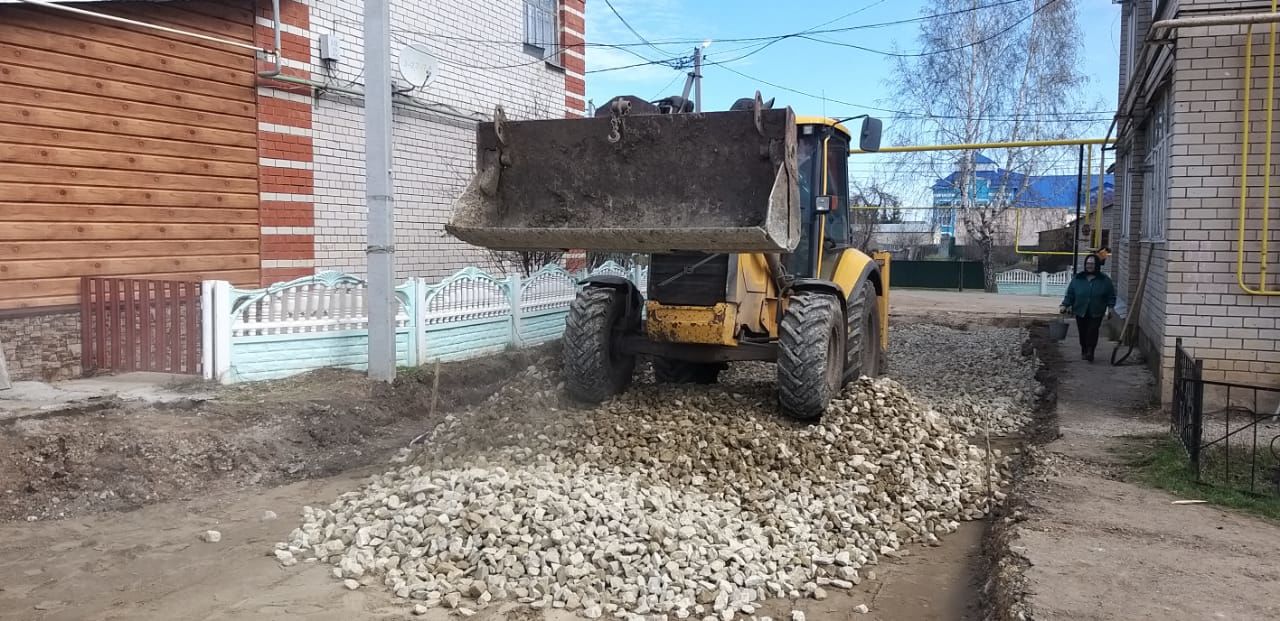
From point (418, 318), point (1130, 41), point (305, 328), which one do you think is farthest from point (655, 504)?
point (1130, 41)

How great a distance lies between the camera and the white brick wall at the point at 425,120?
10641mm

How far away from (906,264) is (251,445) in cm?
2532

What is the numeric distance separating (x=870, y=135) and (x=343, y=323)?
4982mm

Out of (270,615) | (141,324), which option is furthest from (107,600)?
(141,324)

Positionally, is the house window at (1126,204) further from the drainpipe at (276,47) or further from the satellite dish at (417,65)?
the drainpipe at (276,47)

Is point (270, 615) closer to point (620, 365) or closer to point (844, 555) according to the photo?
point (844, 555)

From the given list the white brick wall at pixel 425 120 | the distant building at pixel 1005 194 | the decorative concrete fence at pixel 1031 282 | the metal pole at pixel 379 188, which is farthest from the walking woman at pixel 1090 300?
the decorative concrete fence at pixel 1031 282

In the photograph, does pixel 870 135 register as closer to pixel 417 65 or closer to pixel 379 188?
pixel 379 188

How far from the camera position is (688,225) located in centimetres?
584

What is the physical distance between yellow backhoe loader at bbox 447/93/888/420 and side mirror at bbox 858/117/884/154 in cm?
2

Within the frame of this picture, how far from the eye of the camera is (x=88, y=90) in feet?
26.5

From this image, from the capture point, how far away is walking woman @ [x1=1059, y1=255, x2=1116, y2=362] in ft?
33.6

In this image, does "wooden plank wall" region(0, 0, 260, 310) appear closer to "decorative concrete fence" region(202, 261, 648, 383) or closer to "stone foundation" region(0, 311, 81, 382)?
"stone foundation" region(0, 311, 81, 382)

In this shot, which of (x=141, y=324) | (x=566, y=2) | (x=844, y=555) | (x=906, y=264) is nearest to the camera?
(x=844, y=555)
